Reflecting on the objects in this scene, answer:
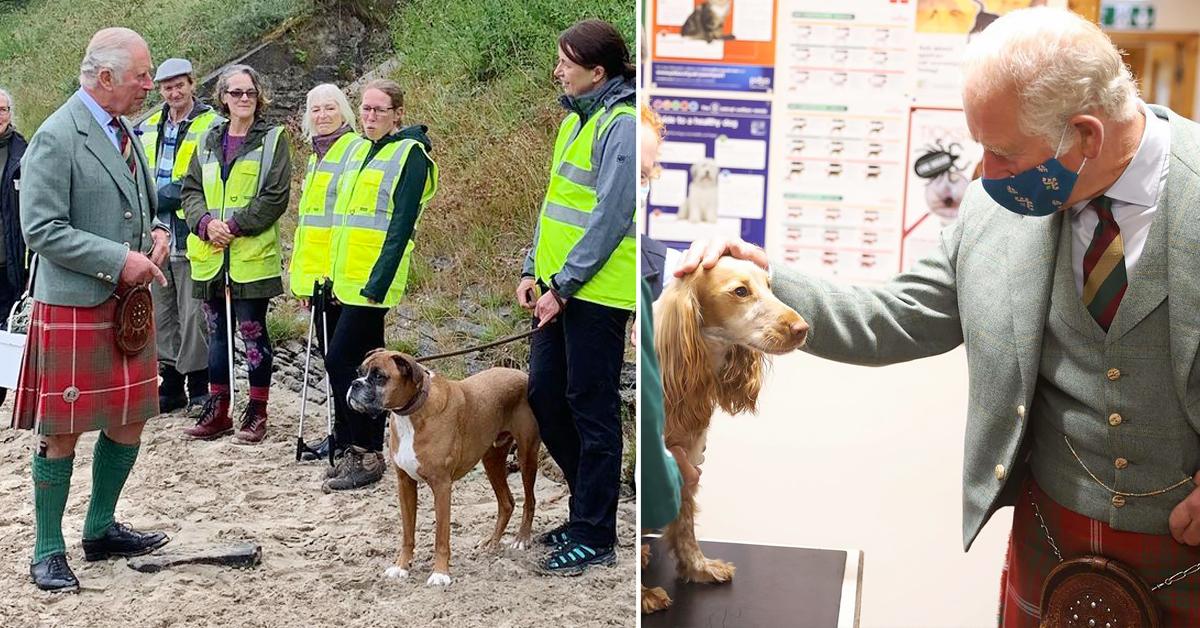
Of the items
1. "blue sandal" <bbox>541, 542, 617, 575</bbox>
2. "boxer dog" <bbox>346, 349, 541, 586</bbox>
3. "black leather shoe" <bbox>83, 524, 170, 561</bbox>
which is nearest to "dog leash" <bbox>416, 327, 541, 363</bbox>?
"boxer dog" <bbox>346, 349, 541, 586</bbox>

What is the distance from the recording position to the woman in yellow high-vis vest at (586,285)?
218 centimetres

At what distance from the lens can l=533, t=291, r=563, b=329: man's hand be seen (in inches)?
91.1

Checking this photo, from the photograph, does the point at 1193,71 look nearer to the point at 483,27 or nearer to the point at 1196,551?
the point at 1196,551

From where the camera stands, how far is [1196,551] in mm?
1629

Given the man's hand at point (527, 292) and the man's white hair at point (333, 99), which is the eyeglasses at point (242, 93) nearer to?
the man's white hair at point (333, 99)

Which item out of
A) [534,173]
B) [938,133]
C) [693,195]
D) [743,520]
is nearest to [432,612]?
[743,520]

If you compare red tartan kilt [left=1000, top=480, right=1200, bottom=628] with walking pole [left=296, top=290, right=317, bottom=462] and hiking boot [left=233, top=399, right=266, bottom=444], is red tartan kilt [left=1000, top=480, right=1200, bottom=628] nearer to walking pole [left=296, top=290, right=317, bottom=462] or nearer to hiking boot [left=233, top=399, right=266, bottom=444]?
walking pole [left=296, top=290, right=317, bottom=462]

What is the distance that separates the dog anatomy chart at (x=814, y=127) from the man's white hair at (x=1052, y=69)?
426mm

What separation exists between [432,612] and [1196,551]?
62.1 inches

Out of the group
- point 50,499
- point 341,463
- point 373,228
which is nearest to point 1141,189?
point 373,228

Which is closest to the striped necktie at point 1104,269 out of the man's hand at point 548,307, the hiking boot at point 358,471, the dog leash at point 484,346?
the man's hand at point 548,307

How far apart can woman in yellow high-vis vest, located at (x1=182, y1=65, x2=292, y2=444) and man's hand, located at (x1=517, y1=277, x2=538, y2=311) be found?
1.77 ft

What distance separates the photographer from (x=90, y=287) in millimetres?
2482

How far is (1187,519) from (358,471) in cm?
167
